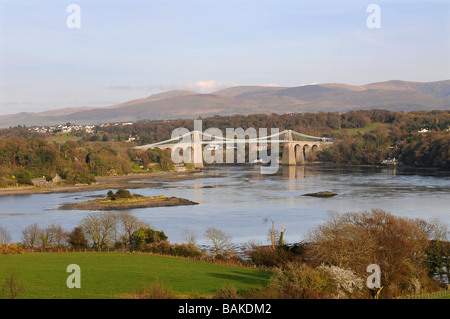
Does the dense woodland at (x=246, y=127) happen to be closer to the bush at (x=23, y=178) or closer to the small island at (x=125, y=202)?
the bush at (x=23, y=178)

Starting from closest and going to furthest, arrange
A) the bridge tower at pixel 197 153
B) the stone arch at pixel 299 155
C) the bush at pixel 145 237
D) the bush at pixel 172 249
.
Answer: the bush at pixel 172 249, the bush at pixel 145 237, the bridge tower at pixel 197 153, the stone arch at pixel 299 155

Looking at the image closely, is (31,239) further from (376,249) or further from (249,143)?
(249,143)

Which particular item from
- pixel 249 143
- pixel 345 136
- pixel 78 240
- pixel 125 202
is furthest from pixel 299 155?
pixel 78 240

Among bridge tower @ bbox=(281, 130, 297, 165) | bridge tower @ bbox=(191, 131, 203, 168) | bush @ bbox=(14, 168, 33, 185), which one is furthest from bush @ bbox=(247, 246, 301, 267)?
bridge tower @ bbox=(281, 130, 297, 165)

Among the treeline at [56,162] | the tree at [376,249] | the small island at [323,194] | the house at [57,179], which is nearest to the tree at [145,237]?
the tree at [376,249]

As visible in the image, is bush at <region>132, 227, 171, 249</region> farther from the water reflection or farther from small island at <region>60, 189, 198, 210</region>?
small island at <region>60, 189, 198, 210</region>
